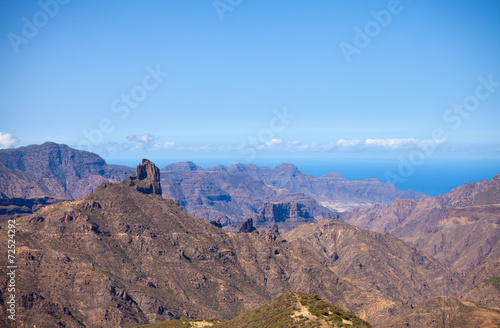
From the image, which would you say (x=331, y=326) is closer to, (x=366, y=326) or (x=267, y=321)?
(x=366, y=326)

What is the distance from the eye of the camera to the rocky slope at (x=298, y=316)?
84375 mm

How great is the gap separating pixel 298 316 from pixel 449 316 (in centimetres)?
11073

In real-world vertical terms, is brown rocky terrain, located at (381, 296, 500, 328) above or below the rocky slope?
below

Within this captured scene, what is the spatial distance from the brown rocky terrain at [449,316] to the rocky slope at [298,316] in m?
90.3

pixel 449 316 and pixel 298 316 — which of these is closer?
pixel 298 316

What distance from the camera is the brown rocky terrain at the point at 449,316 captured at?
163 meters

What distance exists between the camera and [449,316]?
573 feet

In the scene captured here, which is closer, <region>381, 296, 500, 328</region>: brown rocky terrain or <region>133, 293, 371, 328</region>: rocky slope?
<region>133, 293, 371, 328</region>: rocky slope

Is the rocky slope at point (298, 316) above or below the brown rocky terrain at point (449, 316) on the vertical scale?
above

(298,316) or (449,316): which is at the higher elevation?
(298,316)

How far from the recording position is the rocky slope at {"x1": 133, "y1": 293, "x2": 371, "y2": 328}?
8438 centimetres

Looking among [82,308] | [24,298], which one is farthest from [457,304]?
[24,298]

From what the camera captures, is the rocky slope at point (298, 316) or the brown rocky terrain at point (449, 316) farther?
the brown rocky terrain at point (449, 316)

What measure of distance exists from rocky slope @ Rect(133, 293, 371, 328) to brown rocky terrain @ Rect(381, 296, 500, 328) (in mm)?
90263
